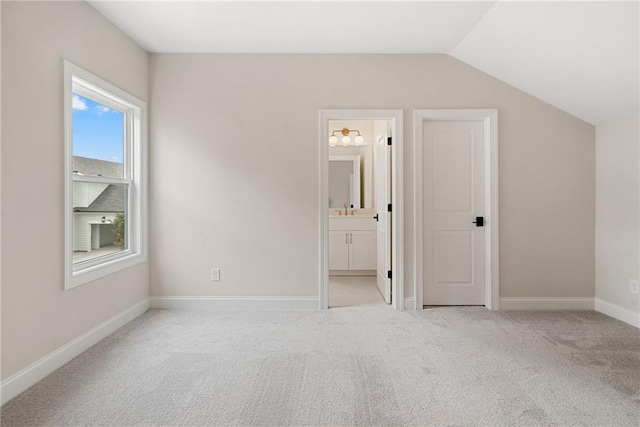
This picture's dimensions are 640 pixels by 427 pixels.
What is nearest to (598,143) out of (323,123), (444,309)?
(444,309)

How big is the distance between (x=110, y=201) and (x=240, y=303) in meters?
1.55

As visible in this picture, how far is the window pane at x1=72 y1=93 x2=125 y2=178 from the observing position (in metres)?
2.85

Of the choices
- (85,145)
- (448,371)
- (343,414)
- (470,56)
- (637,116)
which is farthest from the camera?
(470,56)

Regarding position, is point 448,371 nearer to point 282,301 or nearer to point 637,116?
point 282,301

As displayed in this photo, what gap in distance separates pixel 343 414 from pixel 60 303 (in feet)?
6.58

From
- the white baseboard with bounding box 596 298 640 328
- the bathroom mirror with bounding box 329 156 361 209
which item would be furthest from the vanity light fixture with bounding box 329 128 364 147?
the white baseboard with bounding box 596 298 640 328

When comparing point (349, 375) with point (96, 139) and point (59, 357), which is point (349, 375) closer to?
point (59, 357)

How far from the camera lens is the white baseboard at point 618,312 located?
3330 millimetres

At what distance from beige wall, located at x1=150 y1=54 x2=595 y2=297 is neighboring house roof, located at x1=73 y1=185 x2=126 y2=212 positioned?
1.18ft

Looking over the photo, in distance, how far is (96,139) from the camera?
3105 millimetres

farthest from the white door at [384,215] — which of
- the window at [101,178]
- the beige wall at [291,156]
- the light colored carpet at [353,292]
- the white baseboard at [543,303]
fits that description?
the window at [101,178]

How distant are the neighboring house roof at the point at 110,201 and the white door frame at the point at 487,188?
112 inches

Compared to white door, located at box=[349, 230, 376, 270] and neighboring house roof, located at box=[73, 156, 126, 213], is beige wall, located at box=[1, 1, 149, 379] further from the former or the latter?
white door, located at box=[349, 230, 376, 270]

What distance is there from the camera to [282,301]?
385 centimetres
